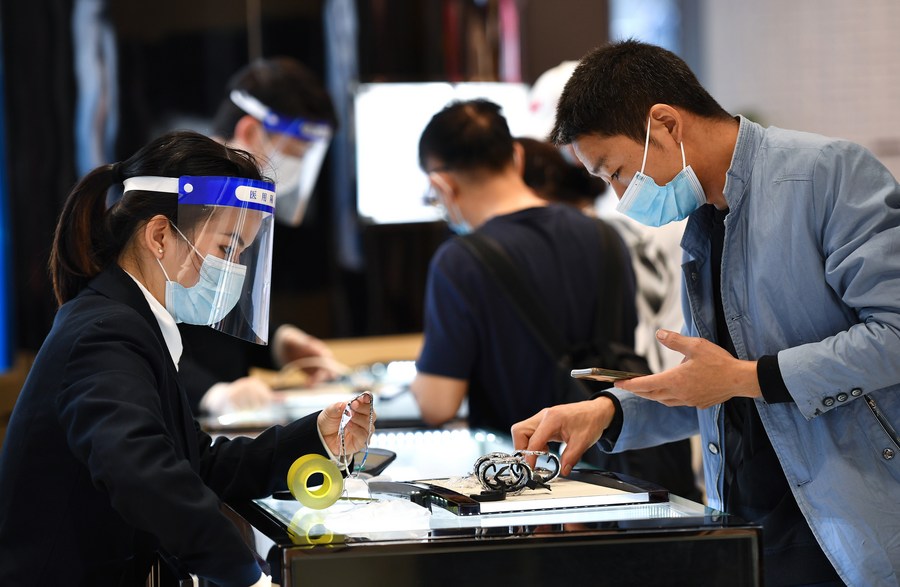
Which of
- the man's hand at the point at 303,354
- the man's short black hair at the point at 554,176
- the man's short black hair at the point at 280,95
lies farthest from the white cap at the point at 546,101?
the man's hand at the point at 303,354

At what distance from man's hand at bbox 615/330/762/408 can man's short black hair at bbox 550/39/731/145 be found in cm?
34

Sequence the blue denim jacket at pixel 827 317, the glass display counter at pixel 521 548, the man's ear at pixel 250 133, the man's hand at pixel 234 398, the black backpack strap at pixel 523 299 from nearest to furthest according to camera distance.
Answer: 1. the glass display counter at pixel 521 548
2. the blue denim jacket at pixel 827 317
3. the black backpack strap at pixel 523 299
4. the man's hand at pixel 234 398
5. the man's ear at pixel 250 133

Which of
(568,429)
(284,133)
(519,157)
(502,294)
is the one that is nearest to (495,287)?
(502,294)

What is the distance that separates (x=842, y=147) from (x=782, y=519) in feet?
1.84

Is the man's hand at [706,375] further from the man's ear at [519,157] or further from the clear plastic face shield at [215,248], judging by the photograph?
the man's ear at [519,157]

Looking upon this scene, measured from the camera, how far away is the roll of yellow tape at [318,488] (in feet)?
5.39

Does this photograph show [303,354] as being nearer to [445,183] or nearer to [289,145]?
[289,145]

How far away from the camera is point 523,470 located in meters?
1.64

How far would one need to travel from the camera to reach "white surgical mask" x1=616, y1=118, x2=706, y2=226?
174 centimetres

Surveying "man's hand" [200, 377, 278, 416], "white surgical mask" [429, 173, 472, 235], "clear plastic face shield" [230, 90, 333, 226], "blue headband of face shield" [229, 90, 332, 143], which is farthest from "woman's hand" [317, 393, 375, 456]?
"blue headband of face shield" [229, 90, 332, 143]

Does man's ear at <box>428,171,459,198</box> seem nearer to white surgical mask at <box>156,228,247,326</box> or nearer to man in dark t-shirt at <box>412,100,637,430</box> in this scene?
man in dark t-shirt at <box>412,100,637,430</box>

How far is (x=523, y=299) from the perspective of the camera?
2.53m

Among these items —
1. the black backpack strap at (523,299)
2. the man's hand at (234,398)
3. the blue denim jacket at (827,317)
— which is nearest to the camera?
the blue denim jacket at (827,317)

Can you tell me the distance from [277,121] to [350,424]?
6.21 ft
